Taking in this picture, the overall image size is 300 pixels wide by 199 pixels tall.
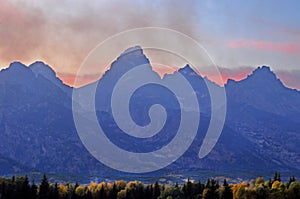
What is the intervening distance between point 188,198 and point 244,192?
28951 millimetres

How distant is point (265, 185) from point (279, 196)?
1876cm

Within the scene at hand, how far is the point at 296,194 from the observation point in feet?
560

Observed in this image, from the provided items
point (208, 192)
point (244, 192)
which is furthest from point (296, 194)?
point (208, 192)

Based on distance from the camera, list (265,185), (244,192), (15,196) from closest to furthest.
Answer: (15,196)
(244,192)
(265,185)

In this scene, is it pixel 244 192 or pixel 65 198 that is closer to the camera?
pixel 244 192

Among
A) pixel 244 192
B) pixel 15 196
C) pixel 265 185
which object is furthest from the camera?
pixel 265 185

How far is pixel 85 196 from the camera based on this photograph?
199 metres

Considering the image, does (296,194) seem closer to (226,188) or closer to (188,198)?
(226,188)

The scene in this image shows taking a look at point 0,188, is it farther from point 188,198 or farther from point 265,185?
point 265,185

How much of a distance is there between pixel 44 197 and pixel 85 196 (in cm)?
3206

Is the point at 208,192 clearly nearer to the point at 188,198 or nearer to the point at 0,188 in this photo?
the point at 188,198

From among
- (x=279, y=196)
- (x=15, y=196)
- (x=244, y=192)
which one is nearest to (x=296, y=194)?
(x=279, y=196)

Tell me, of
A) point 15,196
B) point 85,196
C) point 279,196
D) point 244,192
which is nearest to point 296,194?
point 279,196

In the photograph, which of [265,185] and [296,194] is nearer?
[296,194]
